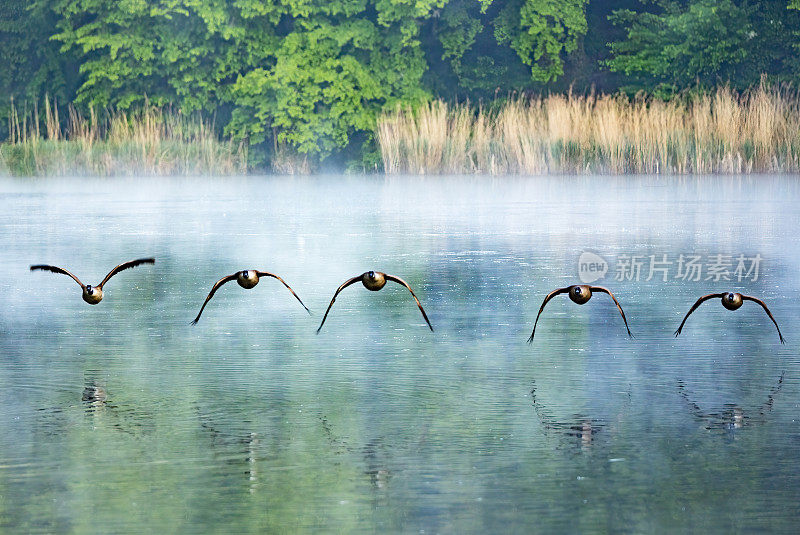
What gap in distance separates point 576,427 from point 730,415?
2.39 feet

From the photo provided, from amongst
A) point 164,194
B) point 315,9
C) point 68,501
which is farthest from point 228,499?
point 315,9

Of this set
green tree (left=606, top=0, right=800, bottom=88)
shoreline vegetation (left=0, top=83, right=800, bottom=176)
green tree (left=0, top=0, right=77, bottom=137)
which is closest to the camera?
shoreline vegetation (left=0, top=83, right=800, bottom=176)

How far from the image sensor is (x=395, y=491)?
194 inches

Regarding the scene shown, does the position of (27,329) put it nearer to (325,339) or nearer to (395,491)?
(325,339)

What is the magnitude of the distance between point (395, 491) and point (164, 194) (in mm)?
20722

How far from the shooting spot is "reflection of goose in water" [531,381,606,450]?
5.70 m

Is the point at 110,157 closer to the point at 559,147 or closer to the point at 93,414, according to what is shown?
the point at 559,147

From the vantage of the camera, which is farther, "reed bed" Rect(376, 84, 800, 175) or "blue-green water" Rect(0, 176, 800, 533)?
"reed bed" Rect(376, 84, 800, 175)

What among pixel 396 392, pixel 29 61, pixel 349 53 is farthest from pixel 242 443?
pixel 29 61

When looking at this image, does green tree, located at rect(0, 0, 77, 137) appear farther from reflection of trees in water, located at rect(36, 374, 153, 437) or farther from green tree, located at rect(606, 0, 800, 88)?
reflection of trees in water, located at rect(36, 374, 153, 437)

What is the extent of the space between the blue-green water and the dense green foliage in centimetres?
2410

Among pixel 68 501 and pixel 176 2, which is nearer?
pixel 68 501

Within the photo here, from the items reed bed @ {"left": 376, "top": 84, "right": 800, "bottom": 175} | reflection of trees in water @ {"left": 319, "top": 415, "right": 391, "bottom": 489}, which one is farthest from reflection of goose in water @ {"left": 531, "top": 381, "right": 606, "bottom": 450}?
reed bed @ {"left": 376, "top": 84, "right": 800, "bottom": 175}

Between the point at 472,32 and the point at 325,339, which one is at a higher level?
the point at 472,32
